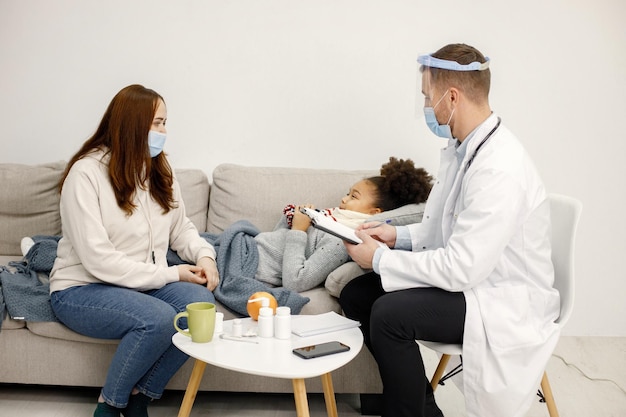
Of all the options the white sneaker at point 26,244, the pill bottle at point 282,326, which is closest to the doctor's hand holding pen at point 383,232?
the pill bottle at point 282,326

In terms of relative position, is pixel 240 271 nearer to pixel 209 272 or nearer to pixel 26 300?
pixel 209 272

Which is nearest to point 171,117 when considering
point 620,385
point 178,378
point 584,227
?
point 178,378

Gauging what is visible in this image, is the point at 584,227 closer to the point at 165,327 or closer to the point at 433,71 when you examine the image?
the point at 433,71

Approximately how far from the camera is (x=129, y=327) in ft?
6.03

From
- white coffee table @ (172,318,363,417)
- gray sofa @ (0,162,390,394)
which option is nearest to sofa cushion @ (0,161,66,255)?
gray sofa @ (0,162,390,394)

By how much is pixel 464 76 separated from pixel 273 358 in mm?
911

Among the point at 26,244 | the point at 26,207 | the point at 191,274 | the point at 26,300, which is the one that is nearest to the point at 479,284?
the point at 191,274

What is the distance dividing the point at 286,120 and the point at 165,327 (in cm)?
133

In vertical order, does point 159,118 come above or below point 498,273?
above

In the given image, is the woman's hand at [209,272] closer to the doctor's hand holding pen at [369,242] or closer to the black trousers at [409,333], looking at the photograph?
the doctor's hand holding pen at [369,242]

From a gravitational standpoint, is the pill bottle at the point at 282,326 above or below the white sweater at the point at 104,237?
below

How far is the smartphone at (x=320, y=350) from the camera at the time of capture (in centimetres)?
156

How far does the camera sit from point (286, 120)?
2893 mm

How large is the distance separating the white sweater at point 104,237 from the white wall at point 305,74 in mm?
915
